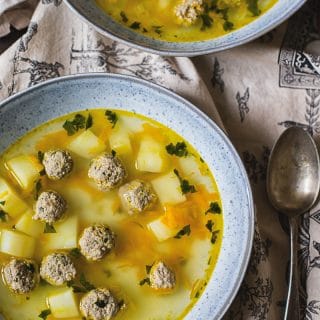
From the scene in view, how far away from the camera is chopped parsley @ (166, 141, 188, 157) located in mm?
3068

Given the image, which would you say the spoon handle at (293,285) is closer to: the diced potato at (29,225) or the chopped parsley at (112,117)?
the chopped parsley at (112,117)

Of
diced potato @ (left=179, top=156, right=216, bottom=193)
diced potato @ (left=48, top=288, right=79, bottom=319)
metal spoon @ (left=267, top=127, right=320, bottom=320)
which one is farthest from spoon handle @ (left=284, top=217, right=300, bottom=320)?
diced potato @ (left=48, top=288, right=79, bottom=319)

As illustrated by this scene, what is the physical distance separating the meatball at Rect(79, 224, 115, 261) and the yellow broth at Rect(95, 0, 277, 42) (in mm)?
898

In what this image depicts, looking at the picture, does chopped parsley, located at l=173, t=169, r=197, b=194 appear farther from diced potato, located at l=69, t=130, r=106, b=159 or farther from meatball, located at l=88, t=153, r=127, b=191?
diced potato, located at l=69, t=130, r=106, b=159

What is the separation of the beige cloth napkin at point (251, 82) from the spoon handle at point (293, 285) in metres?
0.08

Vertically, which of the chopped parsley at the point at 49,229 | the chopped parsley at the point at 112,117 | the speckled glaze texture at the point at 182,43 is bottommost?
the chopped parsley at the point at 49,229

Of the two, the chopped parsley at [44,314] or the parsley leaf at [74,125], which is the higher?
the parsley leaf at [74,125]

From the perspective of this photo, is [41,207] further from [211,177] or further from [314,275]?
[314,275]

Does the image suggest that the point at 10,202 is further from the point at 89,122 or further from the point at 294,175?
the point at 294,175

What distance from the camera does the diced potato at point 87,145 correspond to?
3.06m

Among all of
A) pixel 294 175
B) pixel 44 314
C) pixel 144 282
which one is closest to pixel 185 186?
pixel 144 282

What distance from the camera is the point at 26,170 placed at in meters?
3.02

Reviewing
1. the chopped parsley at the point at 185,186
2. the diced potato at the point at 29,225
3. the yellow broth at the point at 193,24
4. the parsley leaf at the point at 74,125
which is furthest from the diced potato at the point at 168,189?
the yellow broth at the point at 193,24

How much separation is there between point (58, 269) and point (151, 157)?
1.94 ft
